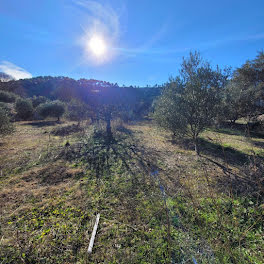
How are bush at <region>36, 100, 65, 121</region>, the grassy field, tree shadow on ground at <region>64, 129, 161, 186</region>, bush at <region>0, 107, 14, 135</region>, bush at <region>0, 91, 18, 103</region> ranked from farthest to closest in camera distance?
bush at <region>0, 91, 18, 103</region>
bush at <region>36, 100, 65, 121</region>
bush at <region>0, 107, 14, 135</region>
tree shadow on ground at <region>64, 129, 161, 186</region>
the grassy field

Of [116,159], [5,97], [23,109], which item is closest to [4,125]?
[116,159]

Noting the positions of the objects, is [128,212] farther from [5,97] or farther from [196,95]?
[5,97]

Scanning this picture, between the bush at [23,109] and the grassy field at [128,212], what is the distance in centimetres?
1876

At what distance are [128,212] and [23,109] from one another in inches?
993

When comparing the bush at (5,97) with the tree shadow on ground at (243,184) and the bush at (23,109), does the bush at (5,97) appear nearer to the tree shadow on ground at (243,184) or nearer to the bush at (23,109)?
the bush at (23,109)

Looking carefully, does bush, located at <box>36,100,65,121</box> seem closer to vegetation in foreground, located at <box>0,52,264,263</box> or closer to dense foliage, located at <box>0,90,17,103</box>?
vegetation in foreground, located at <box>0,52,264,263</box>

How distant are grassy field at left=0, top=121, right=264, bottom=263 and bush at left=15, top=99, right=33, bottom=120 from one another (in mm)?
18764

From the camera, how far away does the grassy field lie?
7.20 feet

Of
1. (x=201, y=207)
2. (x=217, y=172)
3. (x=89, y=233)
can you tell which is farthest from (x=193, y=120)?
(x=89, y=233)

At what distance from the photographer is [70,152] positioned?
6980mm

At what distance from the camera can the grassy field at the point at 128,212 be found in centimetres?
220

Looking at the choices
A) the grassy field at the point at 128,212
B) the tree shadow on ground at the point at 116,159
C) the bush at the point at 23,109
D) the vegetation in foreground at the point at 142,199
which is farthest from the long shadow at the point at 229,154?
the bush at the point at 23,109

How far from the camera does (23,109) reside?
19.7m

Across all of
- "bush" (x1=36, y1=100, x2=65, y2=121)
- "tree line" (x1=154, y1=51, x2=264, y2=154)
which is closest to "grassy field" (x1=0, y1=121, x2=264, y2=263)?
"tree line" (x1=154, y1=51, x2=264, y2=154)
